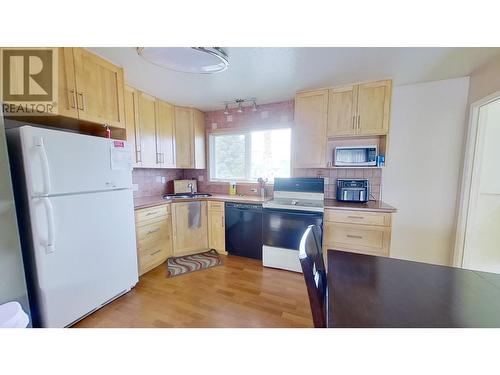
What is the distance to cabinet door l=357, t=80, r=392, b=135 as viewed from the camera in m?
2.10

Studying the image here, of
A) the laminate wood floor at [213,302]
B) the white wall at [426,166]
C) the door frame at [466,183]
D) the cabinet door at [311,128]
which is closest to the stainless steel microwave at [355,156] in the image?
the cabinet door at [311,128]

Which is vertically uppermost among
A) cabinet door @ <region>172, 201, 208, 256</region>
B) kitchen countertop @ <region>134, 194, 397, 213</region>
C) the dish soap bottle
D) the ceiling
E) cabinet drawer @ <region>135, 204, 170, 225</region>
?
the ceiling

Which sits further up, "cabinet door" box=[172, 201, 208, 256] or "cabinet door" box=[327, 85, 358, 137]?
"cabinet door" box=[327, 85, 358, 137]

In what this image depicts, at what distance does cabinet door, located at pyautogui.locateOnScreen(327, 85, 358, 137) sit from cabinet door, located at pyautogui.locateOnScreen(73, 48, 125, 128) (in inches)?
91.4

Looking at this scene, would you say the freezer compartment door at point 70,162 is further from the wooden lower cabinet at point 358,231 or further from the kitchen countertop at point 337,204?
the wooden lower cabinet at point 358,231

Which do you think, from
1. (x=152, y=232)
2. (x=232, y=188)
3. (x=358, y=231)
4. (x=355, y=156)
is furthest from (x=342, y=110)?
(x=152, y=232)

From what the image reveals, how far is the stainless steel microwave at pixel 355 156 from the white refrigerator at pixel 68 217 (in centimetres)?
238

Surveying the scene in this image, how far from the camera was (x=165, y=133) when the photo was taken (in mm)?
2740

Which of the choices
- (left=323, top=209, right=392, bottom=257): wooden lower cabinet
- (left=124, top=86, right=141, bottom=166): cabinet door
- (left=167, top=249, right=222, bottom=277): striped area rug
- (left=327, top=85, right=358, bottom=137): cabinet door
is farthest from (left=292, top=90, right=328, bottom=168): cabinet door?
(left=124, top=86, right=141, bottom=166): cabinet door

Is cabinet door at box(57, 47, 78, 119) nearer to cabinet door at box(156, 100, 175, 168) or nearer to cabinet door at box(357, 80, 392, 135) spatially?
cabinet door at box(156, 100, 175, 168)

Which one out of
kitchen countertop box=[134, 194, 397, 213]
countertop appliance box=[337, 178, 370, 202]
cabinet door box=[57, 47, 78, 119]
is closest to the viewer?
cabinet door box=[57, 47, 78, 119]

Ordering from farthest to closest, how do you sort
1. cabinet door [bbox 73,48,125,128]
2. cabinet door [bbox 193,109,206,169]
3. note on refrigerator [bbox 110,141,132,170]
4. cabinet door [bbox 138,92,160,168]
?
cabinet door [bbox 193,109,206,169] → cabinet door [bbox 138,92,160,168] → note on refrigerator [bbox 110,141,132,170] → cabinet door [bbox 73,48,125,128]
